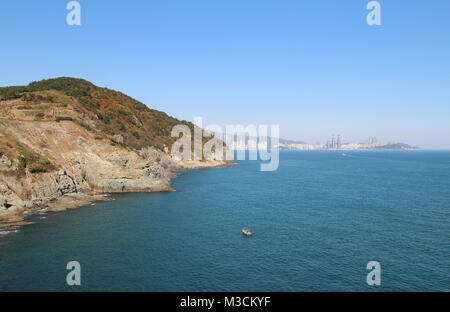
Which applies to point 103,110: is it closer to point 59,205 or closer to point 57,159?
point 57,159

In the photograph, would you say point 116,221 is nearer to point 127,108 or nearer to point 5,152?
point 5,152

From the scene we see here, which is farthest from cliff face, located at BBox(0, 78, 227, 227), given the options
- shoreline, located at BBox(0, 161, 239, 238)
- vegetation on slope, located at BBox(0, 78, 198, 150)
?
vegetation on slope, located at BBox(0, 78, 198, 150)

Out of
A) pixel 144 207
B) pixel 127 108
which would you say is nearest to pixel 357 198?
pixel 144 207

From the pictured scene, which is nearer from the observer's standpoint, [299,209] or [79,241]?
[79,241]

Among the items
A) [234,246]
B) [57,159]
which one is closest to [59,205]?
[57,159]

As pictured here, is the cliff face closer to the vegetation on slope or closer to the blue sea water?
the vegetation on slope
